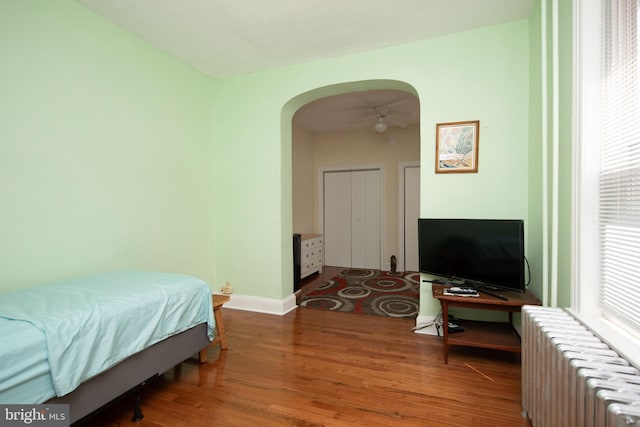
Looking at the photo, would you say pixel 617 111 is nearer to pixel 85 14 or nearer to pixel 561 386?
pixel 561 386

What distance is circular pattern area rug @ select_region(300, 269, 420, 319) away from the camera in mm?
3441

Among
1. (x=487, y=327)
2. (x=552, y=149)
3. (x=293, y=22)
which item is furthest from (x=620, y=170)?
(x=293, y=22)

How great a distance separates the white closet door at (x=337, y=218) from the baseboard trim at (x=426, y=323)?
321 centimetres

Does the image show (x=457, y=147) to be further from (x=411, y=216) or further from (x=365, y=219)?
(x=365, y=219)

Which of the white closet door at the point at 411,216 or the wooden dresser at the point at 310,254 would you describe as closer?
the wooden dresser at the point at 310,254

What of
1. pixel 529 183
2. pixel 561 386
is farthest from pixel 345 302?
pixel 561 386

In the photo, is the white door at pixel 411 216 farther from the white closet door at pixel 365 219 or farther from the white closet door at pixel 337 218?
the white closet door at pixel 337 218

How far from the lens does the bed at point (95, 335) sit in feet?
3.98

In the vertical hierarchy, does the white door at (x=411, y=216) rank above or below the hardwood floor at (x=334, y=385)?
above

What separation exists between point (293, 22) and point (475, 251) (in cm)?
236

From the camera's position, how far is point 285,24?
250cm

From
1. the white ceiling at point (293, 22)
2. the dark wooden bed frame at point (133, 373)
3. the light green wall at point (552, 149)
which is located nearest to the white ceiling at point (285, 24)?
the white ceiling at point (293, 22)

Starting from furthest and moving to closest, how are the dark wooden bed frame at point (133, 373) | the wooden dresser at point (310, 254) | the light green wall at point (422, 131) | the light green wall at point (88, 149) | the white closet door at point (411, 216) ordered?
the white closet door at point (411, 216), the wooden dresser at point (310, 254), the light green wall at point (422, 131), the light green wall at point (88, 149), the dark wooden bed frame at point (133, 373)

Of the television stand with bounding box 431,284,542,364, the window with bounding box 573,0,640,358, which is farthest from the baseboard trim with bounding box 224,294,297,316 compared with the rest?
the window with bounding box 573,0,640,358
